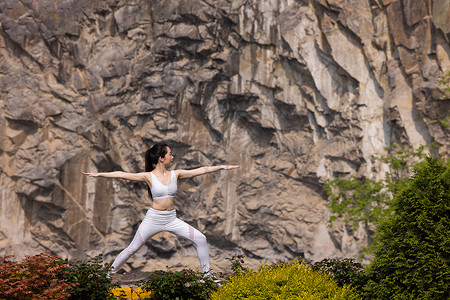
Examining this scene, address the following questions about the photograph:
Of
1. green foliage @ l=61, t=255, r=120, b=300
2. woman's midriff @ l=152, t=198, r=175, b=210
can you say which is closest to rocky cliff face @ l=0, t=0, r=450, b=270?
woman's midriff @ l=152, t=198, r=175, b=210

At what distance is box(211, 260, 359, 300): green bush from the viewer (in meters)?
5.42

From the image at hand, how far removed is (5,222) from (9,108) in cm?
550

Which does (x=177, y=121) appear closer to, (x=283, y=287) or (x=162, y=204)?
(x=162, y=204)

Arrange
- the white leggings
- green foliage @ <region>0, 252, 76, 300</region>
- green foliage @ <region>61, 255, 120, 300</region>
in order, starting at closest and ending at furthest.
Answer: green foliage @ <region>0, 252, 76, 300</region>, green foliage @ <region>61, 255, 120, 300</region>, the white leggings

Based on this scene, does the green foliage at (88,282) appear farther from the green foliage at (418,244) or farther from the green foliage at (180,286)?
the green foliage at (418,244)

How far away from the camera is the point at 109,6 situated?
2556cm

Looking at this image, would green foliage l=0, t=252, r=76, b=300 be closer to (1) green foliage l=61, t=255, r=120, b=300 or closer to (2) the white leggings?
(1) green foliage l=61, t=255, r=120, b=300

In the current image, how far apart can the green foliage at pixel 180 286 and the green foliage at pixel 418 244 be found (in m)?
2.04

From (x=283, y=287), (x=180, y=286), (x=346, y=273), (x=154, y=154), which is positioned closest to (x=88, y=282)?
(x=180, y=286)

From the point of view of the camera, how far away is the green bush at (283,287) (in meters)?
5.42

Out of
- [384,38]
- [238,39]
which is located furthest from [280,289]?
[238,39]

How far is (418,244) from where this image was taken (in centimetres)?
532

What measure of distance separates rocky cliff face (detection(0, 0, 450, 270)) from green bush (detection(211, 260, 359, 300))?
18.9 meters

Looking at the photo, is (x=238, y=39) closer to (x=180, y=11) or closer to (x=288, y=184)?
(x=180, y=11)
